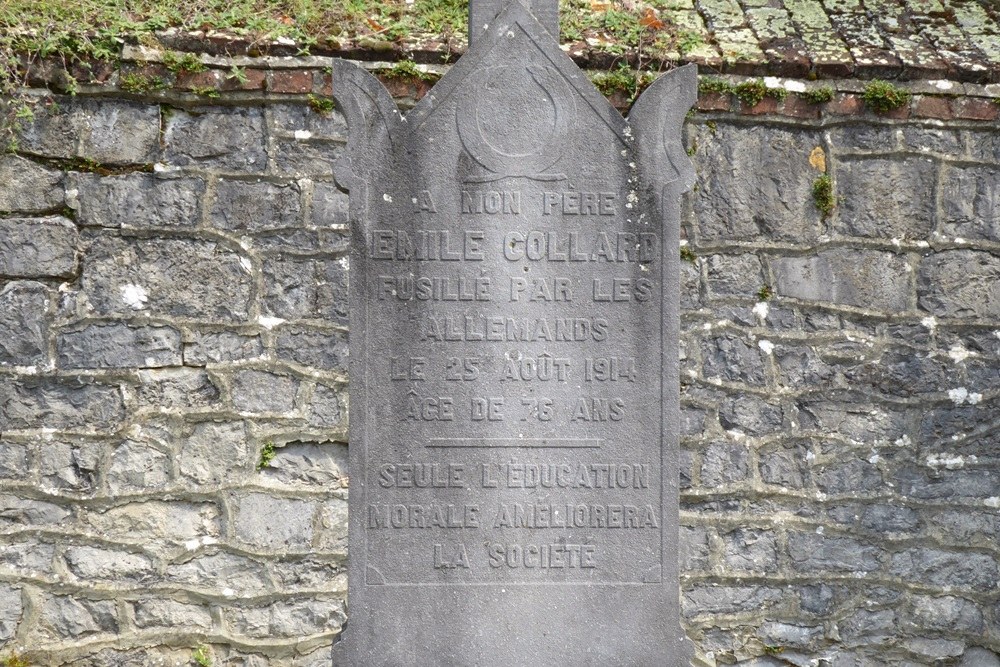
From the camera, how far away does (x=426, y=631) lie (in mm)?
3193

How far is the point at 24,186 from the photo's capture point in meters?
4.61

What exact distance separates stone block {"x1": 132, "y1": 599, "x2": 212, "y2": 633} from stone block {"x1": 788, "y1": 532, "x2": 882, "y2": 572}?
2629mm

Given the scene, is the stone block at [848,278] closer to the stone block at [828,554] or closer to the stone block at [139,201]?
the stone block at [828,554]

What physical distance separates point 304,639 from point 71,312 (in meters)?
1.75

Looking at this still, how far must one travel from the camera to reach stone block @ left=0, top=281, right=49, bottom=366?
4578mm

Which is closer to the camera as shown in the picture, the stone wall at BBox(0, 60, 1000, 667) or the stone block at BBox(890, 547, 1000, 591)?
the stone wall at BBox(0, 60, 1000, 667)

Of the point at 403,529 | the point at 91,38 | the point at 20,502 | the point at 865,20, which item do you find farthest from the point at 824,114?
the point at 20,502

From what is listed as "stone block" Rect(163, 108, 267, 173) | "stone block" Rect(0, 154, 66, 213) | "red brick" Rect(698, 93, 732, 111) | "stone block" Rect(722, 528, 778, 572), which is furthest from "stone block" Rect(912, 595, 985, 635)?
"stone block" Rect(0, 154, 66, 213)

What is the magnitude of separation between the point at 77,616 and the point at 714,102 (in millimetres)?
3595

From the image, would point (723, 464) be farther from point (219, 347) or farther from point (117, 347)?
point (117, 347)

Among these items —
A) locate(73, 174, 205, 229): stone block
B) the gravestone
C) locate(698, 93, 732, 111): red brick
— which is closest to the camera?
the gravestone

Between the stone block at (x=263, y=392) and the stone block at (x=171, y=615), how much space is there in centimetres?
89

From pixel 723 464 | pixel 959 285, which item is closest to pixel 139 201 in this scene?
pixel 723 464

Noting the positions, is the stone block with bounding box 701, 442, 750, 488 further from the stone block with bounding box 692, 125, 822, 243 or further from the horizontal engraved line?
the horizontal engraved line
